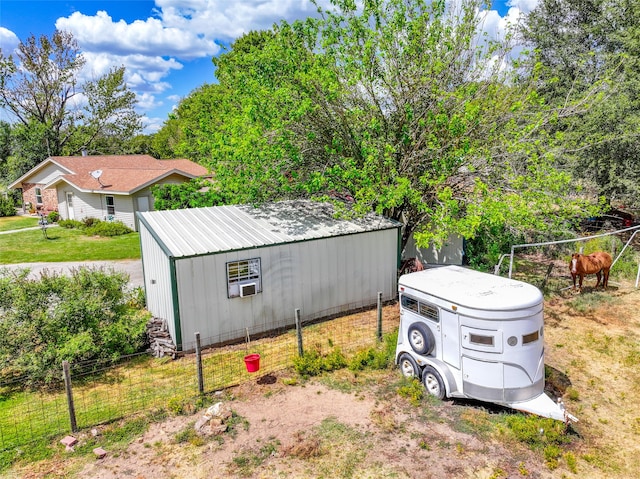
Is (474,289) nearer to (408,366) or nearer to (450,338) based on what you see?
(450,338)

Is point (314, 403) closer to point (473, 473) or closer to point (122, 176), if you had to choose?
point (473, 473)

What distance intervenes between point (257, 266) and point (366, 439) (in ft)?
16.9

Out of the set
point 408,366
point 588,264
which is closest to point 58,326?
point 408,366

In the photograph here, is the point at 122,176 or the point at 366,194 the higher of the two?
the point at 122,176

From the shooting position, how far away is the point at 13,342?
27.0ft

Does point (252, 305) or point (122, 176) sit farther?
point (122, 176)

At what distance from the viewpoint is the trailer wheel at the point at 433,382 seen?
7434mm

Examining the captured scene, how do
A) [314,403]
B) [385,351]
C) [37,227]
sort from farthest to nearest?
[37,227]
[385,351]
[314,403]

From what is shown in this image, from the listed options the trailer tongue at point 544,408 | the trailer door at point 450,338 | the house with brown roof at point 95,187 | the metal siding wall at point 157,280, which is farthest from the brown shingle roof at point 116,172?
the trailer tongue at point 544,408

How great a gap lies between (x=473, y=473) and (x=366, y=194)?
7251 millimetres

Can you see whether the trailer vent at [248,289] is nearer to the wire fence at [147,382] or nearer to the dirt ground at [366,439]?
the wire fence at [147,382]

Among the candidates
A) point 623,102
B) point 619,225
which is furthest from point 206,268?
point 619,225

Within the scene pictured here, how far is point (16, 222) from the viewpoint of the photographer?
97.6ft

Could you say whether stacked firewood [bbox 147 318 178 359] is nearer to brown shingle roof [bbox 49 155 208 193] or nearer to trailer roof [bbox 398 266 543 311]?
trailer roof [bbox 398 266 543 311]
